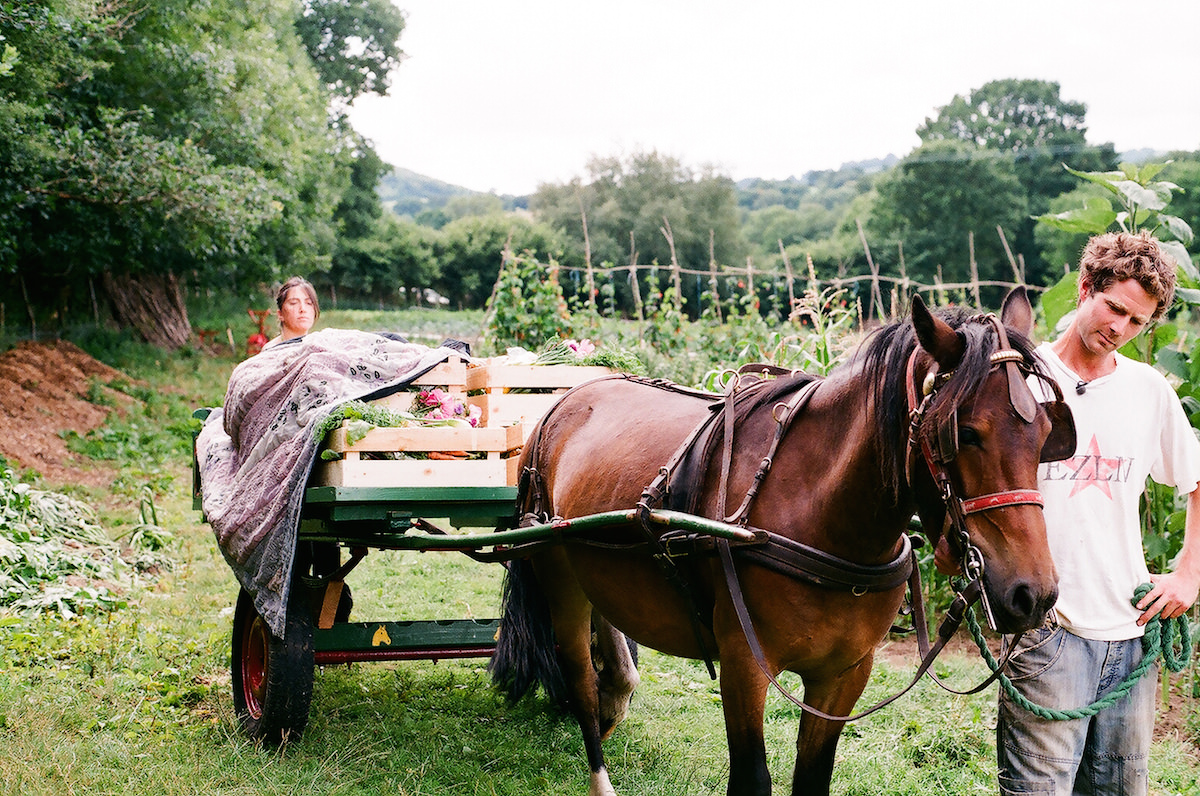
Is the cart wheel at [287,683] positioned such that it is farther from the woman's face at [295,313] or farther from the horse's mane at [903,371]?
the horse's mane at [903,371]

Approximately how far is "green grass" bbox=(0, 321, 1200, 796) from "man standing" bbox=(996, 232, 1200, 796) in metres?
1.39

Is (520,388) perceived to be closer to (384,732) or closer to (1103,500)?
(384,732)

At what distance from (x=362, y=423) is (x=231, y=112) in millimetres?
14044

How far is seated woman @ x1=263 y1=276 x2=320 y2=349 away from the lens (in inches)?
207

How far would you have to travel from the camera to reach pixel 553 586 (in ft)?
12.8

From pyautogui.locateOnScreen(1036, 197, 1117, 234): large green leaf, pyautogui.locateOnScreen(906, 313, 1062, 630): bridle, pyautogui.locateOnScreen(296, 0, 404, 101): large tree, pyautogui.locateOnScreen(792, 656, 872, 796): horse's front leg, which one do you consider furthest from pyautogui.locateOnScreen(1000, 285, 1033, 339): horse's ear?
pyautogui.locateOnScreen(296, 0, 404, 101): large tree

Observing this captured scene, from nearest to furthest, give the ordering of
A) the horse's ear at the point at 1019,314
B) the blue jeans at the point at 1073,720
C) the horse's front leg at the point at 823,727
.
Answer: the horse's ear at the point at 1019,314 → the blue jeans at the point at 1073,720 → the horse's front leg at the point at 823,727

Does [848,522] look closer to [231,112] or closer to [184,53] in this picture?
[184,53]

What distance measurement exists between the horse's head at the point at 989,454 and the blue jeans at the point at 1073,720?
2.09ft

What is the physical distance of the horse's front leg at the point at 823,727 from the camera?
8.88ft

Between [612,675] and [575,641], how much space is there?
0.43m

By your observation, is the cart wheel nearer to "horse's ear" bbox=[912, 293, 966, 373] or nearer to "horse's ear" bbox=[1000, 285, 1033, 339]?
"horse's ear" bbox=[912, 293, 966, 373]

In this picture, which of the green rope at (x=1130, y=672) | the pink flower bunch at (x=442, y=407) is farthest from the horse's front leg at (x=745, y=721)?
the pink flower bunch at (x=442, y=407)

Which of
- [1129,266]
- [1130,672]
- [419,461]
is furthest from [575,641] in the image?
[1129,266]
